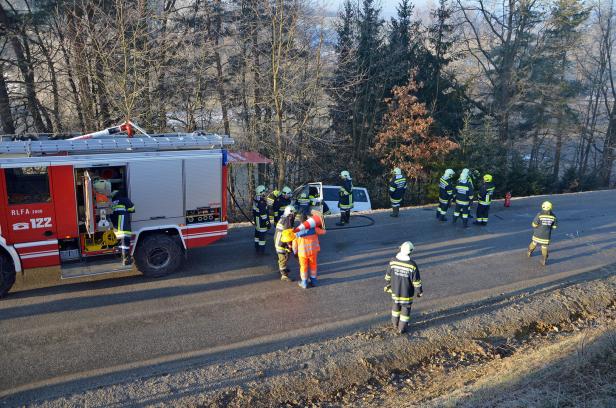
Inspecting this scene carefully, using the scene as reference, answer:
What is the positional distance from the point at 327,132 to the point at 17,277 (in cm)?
1694

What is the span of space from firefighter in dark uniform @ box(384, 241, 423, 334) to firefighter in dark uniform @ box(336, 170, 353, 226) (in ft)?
18.7

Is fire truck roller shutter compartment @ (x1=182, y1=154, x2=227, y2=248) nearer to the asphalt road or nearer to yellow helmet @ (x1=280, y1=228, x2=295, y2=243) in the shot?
the asphalt road

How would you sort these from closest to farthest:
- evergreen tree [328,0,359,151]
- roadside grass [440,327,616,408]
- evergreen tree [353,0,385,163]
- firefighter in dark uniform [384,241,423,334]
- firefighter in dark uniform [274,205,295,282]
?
1. roadside grass [440,327,616,408]
2. firefighter in dark uniform [384,241,423,334]
3. firefighter in dark uniform [274,205,295,282]
4. evergreen tree [328,0,359,151]
5. evergreen tree [353,0,385,163]

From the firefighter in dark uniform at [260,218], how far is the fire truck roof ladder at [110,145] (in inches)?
65.6

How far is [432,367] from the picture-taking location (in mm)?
6777

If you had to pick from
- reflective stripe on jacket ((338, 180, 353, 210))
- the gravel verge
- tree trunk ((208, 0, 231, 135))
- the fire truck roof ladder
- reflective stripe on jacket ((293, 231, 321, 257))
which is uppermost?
tree trunk ((208, 0, 231, 135))

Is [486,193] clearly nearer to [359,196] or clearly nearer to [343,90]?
[359,196]

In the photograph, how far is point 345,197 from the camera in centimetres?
1323

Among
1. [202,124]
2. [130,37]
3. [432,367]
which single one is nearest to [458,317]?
[432,367]

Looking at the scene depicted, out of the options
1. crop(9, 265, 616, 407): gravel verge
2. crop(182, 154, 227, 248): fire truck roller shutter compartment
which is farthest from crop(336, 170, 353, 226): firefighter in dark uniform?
crop(9, 265, 616, 407): gravel verge

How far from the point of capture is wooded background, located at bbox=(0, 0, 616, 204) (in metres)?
17.0

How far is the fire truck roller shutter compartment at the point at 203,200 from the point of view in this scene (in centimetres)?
945

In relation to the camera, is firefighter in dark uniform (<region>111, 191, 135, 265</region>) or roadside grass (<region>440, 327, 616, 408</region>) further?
firefighter in dark uniform (<region>111, 191, 135, 265</region>)

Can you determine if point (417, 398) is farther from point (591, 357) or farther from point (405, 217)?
point (405, 217)
